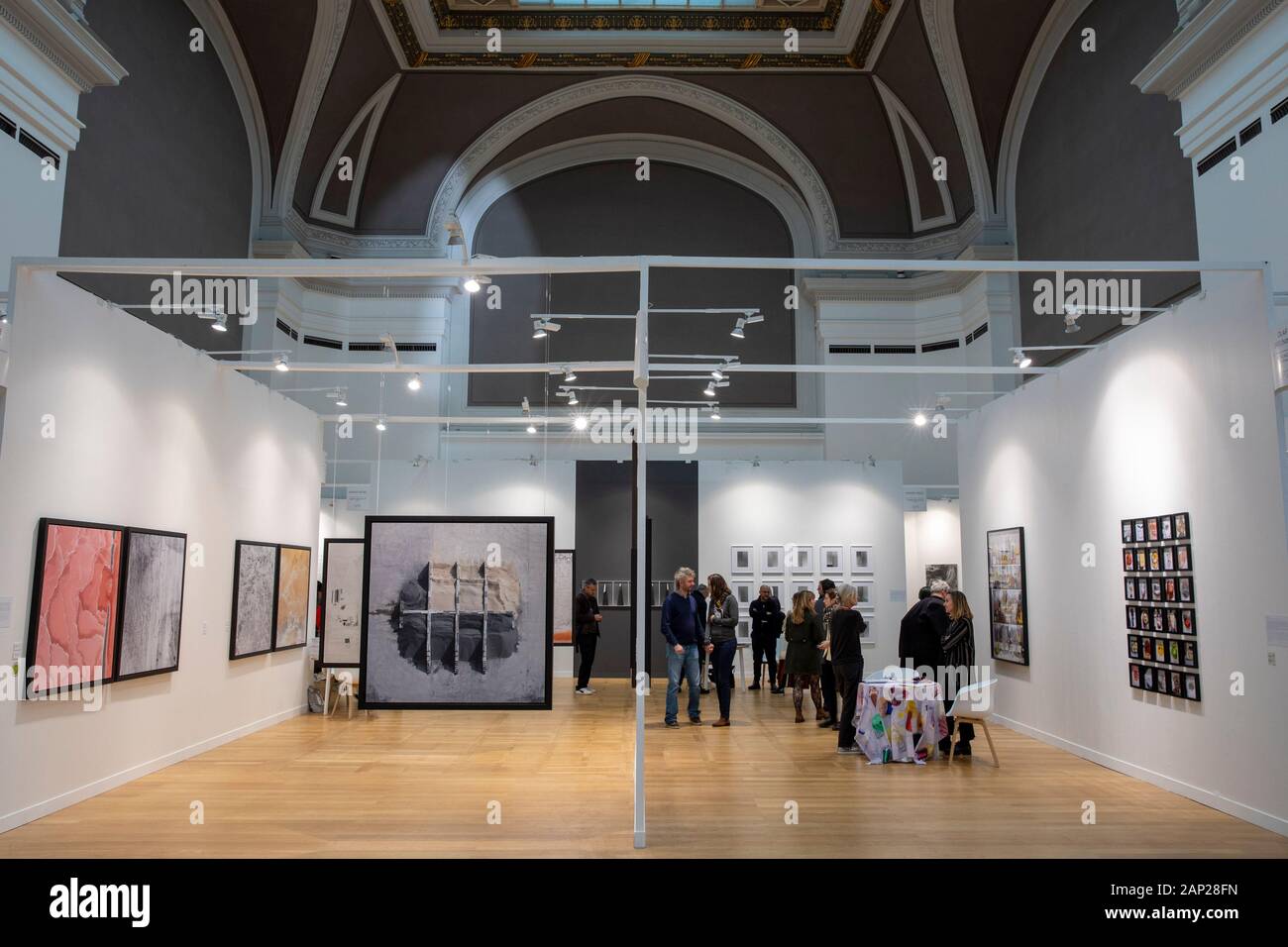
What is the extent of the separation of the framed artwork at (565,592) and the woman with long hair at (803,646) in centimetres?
453

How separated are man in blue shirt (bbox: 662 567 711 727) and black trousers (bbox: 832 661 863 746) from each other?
5.31ft

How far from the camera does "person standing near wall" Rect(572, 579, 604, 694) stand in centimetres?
1297

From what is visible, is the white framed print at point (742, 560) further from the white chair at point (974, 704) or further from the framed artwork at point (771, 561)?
the white chair at point (974, 704)

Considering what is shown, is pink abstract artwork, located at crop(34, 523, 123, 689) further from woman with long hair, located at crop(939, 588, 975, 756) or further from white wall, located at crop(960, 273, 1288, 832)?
white wall, located at crop(960, 273, 1288, 832)

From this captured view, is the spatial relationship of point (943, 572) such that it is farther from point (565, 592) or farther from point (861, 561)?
point (565, 592)

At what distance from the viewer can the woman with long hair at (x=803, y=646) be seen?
10.2m

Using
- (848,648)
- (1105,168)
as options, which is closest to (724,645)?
(848,648)

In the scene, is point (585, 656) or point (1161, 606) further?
point (585, 656)

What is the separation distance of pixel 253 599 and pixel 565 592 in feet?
17.7

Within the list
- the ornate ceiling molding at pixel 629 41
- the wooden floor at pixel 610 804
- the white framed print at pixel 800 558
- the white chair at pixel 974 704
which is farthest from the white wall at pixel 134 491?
the ornate ceiling molding at pixel 629 41

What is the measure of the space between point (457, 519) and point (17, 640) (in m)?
3.82

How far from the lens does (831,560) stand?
14.8 m
